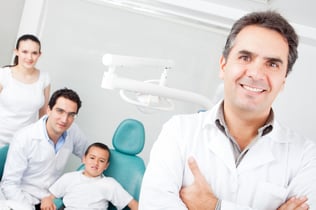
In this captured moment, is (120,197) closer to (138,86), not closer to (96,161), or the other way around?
(96,161)

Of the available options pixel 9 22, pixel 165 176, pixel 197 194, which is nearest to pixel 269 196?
pixel 197 194

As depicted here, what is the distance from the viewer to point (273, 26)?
3.97ft

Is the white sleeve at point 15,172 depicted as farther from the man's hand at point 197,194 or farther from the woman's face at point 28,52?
the man's hand at point 197,194

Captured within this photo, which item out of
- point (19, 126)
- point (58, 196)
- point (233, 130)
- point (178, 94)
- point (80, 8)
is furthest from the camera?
point (80, 8)

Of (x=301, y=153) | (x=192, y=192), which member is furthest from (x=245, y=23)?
(x=192, y=192)

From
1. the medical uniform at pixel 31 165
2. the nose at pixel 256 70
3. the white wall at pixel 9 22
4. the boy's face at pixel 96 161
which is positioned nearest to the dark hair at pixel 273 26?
the nose at pixel 256 70

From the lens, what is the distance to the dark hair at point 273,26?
47.8 inches

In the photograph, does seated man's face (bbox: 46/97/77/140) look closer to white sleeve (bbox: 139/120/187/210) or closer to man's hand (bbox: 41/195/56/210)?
man's hand (bbox: 41/195/56/210)

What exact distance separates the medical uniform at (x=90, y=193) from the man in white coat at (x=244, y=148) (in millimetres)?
1053

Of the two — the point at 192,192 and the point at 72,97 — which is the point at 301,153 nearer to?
the point at 192,192

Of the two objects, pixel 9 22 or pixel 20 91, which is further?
pixel 9 22

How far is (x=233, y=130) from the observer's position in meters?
1.30

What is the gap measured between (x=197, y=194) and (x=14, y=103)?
1.74 metres

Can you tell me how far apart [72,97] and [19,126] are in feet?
1.48
